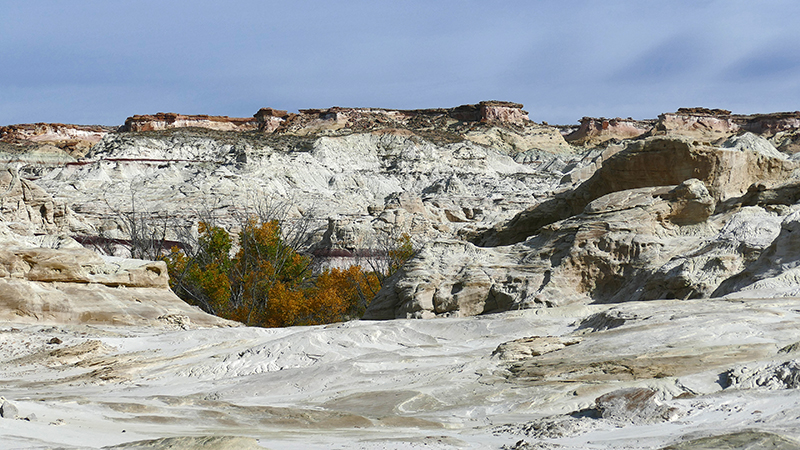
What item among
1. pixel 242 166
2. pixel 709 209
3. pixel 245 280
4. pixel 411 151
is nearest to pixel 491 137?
pixel 411 151

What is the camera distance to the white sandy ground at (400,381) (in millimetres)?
5797

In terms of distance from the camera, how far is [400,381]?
8.59m

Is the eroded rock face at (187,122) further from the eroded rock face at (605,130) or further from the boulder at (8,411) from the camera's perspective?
the boulder at (8,411)

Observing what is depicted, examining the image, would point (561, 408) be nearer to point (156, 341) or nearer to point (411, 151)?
point (156, 341)

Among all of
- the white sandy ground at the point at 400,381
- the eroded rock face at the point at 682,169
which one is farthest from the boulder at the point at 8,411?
the eroded rock face at the point at 682,169

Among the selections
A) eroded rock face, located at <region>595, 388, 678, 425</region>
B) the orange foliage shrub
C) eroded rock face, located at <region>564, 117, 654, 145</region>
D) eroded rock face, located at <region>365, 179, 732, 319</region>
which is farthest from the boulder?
eroded rock face, located at <region>564, 117, 654, 145</region>

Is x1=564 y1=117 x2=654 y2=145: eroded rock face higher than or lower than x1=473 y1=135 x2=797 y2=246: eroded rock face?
higher

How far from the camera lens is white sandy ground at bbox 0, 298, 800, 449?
19.0 feet

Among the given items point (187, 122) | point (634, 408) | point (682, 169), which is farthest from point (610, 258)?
point (187, 122)

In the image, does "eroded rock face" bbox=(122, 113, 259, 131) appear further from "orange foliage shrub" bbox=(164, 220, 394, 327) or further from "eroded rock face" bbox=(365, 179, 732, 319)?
"eroded rock face" bbox=(365, 179, 732, 319)

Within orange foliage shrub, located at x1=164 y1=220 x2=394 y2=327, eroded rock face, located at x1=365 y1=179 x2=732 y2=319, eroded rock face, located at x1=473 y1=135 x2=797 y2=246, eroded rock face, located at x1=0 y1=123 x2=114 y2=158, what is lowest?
orange foliage shrub, located at x1=164 y1=220 x2=394 y2=327

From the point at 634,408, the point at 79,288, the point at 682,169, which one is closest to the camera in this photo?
the point at 634,408

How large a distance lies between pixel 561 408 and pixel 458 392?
1258 millimetres

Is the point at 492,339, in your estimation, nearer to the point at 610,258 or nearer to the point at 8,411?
the point at 610,258
